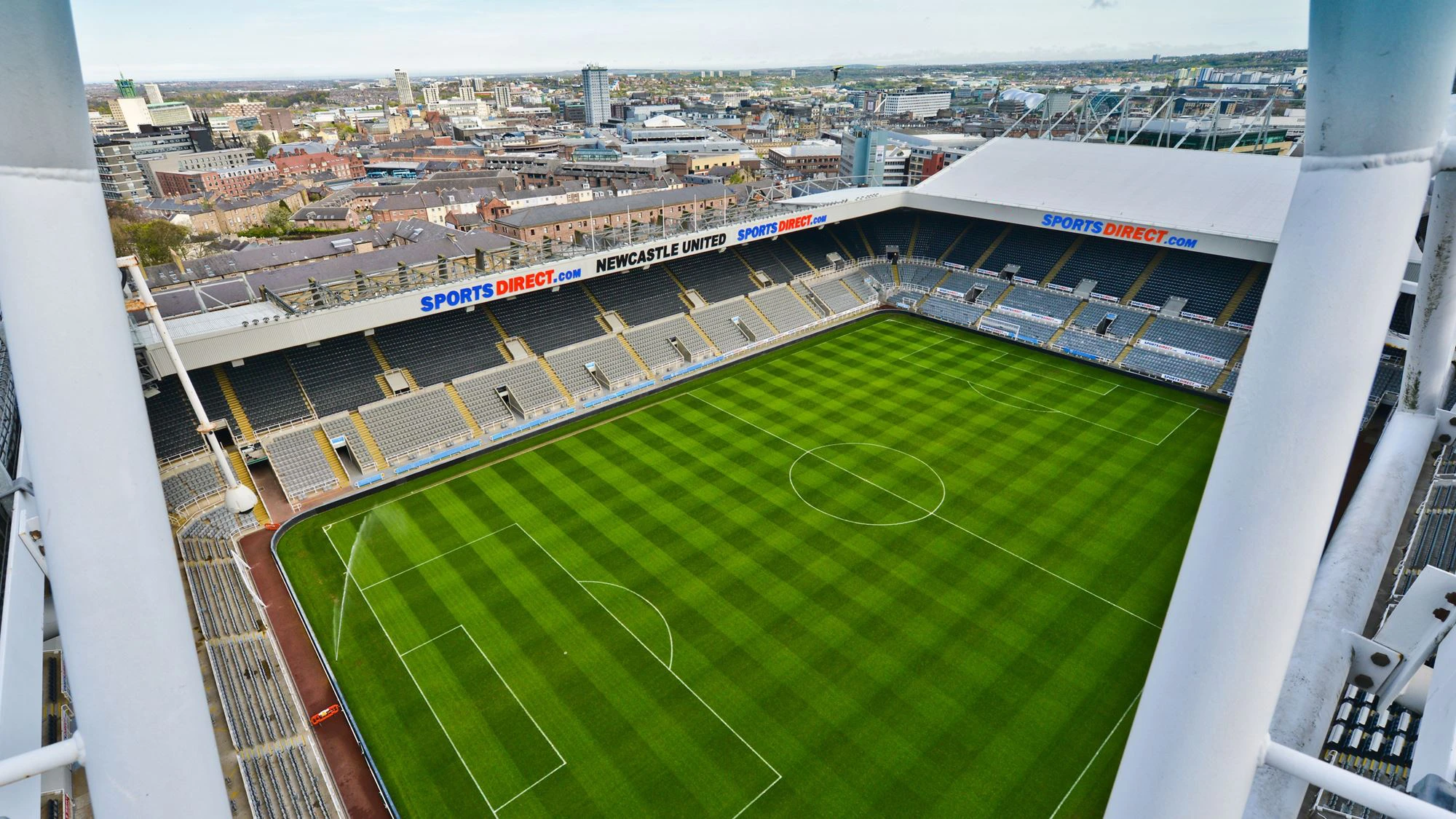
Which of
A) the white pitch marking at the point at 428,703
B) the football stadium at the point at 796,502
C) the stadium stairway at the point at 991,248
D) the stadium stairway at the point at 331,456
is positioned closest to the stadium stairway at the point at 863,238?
the football stadium at the point at 796,502

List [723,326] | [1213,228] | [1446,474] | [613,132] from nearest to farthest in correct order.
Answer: [1446,474] < [1213,228] < [723,326] < [613,132]

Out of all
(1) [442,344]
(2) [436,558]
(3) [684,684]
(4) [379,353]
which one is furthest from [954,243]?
(2) [436,558]

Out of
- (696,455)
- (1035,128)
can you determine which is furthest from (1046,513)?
(1035,128)

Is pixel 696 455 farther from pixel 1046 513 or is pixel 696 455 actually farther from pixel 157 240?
pixel 157 240

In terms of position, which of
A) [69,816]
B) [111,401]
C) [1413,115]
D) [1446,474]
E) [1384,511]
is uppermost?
[1413,115]

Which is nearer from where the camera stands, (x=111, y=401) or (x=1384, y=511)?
(x=111, y=401)

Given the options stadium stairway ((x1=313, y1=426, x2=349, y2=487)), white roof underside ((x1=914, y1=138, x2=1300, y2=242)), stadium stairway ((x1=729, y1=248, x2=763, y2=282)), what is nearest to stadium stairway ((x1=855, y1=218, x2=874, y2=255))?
white roof underside ((x1=914, y1=138, x2=1300, y2=242))

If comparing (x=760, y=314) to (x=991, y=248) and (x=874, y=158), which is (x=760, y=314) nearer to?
(x=991, y=248)

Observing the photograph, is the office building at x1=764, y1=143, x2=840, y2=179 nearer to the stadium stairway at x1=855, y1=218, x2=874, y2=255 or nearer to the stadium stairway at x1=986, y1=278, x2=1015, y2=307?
the stadium stairway at x1=855, y1=218, x2=874, y2=255
